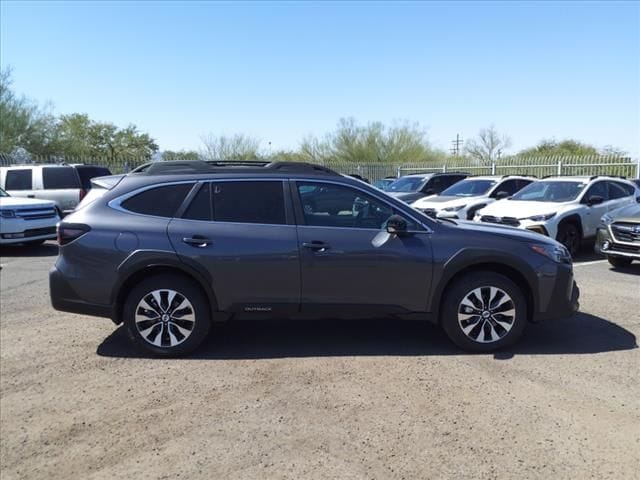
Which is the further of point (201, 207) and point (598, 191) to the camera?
point (598, 191)

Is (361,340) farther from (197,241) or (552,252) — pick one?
(552,252)

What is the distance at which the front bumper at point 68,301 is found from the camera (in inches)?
194

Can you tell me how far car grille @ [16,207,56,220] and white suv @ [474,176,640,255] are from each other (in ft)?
32.3

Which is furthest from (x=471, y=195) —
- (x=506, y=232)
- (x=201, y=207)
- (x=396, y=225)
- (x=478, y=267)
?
(x=201, y=207)

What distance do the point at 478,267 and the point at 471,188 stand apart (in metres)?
9.85

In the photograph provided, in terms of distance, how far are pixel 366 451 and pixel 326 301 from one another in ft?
5.96

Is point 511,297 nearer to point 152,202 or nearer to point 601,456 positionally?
point 601,456

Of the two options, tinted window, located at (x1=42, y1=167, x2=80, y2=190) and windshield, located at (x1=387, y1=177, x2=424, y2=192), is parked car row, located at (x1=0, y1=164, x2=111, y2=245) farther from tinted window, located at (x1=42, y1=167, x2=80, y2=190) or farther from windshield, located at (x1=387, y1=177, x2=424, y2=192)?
windshield, located at (x1=387, y1=177, x2=424, y2=192)

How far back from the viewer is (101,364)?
4844 millimetres

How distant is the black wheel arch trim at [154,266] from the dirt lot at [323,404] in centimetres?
65

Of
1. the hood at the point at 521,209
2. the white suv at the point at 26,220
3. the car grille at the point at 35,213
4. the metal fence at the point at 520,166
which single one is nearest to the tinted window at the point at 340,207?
the hood at the point at 521,209

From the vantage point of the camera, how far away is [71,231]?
16.2 feet

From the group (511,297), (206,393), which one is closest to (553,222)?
(511,297)

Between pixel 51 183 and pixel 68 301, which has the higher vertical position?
pixel 51 183
